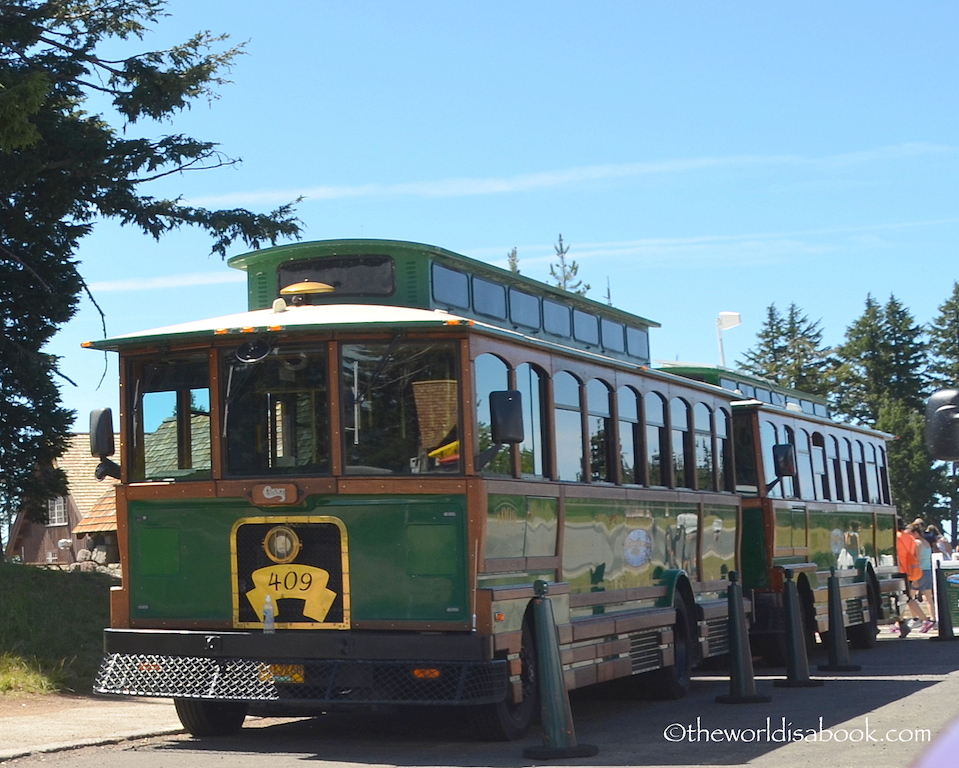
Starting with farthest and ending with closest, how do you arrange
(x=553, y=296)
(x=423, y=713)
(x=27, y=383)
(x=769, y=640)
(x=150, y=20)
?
(x=150, y=20) < (x=27, y=383) < (x=769, y=640) < (x=553, y=296) < (x=423, y=713)

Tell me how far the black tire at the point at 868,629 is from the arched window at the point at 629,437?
8.20 meters

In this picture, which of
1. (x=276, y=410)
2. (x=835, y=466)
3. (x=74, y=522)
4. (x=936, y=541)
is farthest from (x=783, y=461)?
(x=74, y=522)

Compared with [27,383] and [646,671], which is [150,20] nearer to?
[27,383]

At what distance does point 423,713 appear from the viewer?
13.0 meters

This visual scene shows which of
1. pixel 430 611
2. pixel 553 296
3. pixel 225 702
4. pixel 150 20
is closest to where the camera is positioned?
pixel 430 611

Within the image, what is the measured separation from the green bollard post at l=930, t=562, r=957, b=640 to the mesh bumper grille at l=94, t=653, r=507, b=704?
12.8 m

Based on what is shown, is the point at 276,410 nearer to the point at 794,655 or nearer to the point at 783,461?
the point at 794,655

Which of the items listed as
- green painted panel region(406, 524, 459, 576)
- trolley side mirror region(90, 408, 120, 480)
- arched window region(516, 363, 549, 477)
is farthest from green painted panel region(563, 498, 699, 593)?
trolley side mirror region(90, 408, 120, 480)

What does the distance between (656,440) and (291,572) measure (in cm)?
481

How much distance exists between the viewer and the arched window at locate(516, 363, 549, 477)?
38.2 ft

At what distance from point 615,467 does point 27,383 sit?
11885mm

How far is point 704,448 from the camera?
16.1 meters

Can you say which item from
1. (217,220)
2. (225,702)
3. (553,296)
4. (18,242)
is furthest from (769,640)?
(18,242)

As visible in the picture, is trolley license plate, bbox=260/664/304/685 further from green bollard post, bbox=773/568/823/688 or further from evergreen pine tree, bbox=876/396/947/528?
evergreen pine tree, bbox=876/396/947/528
